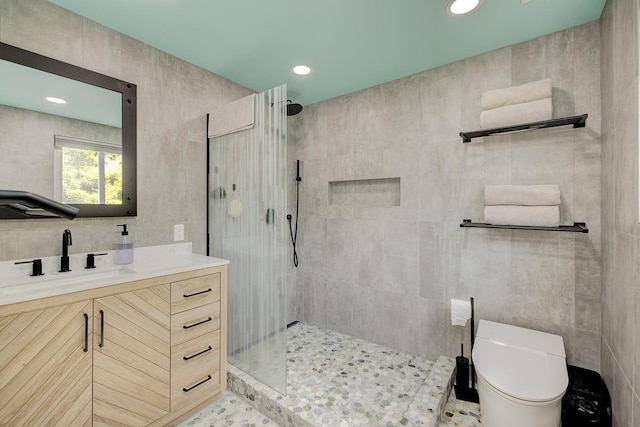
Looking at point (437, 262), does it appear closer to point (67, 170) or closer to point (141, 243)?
point (141, 243)

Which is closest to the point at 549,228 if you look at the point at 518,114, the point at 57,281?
the point at 518,114

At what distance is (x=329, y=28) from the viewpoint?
1.81 metres

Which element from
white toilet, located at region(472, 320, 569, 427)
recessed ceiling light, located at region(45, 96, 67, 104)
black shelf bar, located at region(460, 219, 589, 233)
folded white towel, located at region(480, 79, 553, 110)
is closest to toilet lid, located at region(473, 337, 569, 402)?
white toilet, located at region(472, 320, 569, 427)

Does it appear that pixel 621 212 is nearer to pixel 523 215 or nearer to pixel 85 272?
pixel 523 215

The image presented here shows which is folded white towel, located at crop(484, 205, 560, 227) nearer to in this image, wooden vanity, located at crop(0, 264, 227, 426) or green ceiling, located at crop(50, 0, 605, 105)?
green ceiling, located at crop(50, 0, 605, 105)

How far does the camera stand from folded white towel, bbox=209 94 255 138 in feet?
6.39

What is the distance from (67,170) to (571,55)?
10.4 ft

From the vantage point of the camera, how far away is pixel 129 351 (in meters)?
1.47

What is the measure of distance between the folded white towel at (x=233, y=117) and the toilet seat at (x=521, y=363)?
2041mm

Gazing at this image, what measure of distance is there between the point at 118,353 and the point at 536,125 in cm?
271

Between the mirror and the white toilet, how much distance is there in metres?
2.38

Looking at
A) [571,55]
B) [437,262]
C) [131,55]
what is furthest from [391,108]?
[131,55]

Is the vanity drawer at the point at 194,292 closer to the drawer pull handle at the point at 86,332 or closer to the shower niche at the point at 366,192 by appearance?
A: the drawer pull handle at the point at 86,332

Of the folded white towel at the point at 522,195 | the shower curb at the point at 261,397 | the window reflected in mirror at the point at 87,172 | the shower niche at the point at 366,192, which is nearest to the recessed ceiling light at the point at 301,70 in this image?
the shower niche at the point at 366,192
